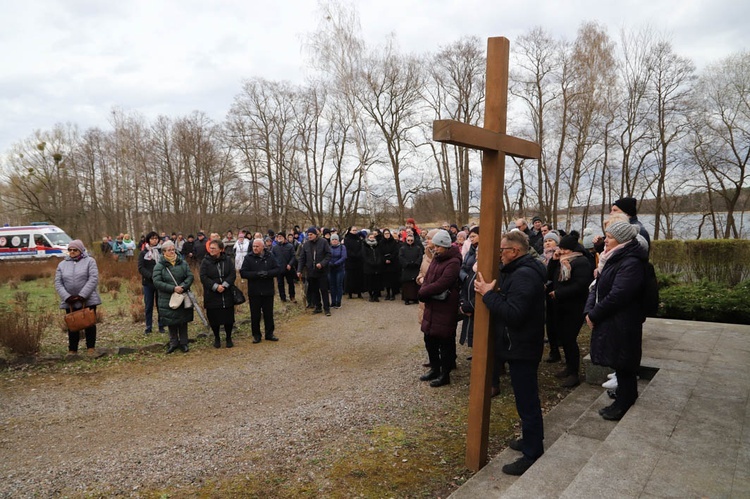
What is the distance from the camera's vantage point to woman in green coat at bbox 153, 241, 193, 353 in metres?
7.63

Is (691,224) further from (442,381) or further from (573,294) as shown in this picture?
(442,381)

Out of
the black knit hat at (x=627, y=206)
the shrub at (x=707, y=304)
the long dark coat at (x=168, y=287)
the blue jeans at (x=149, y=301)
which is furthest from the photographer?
the blue jeans at (x=149, y=301)

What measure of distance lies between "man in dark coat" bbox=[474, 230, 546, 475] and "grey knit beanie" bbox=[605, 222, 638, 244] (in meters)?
0.76

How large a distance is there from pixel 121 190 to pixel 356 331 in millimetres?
36829

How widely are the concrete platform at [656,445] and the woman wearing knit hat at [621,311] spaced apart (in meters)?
0.32

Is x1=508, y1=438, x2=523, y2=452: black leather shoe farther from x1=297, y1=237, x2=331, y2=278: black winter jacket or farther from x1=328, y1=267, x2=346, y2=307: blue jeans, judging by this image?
x1=328, y1=267, x2=346, y2=307: blue jeans

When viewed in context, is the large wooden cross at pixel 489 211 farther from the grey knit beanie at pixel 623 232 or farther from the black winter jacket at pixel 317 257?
the black winter jacket at pixel 317 257

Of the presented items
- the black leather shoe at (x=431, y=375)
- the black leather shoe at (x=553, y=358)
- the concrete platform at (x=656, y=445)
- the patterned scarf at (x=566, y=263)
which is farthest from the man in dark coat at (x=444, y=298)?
the black leather shoe at (x=553, y=358)

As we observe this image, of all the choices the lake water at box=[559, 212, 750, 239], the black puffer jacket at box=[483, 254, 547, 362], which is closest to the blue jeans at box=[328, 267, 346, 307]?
the black puffer jacket at box=[483, 254, 547, 362]

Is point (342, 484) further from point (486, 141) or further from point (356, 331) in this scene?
point (356, 331)

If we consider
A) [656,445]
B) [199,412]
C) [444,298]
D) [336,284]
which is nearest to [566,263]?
[444,298]

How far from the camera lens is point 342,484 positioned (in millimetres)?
3592

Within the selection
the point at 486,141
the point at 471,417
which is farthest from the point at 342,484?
the point at 486,141

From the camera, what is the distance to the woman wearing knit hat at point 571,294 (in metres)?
5.50
